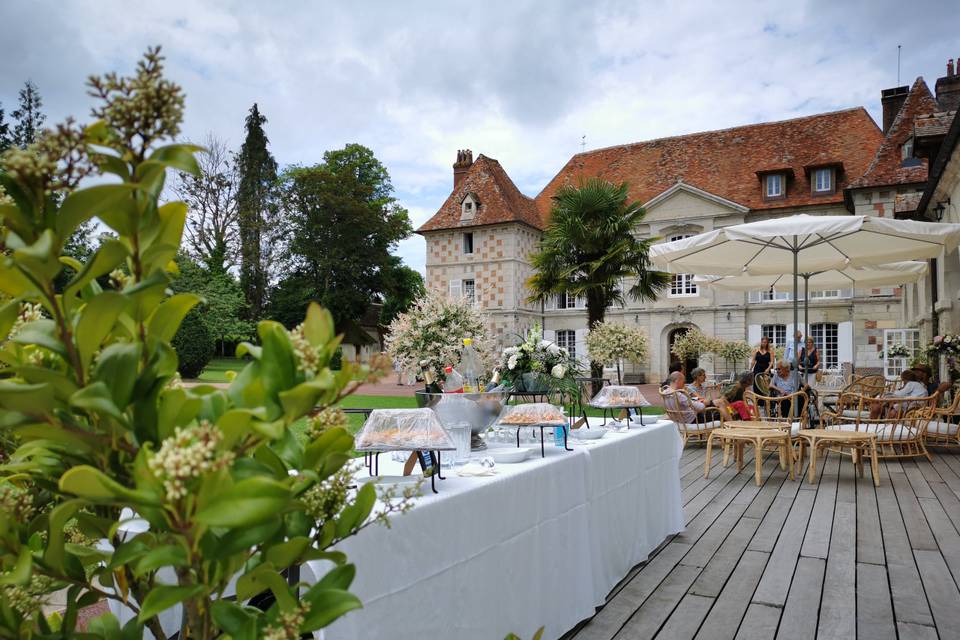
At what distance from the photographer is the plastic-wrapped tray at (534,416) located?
11.0 feet

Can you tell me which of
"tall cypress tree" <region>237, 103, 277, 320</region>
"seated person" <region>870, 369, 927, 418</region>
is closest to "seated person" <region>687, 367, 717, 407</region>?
"seated person" <region>870, 369, 927, 418</region>

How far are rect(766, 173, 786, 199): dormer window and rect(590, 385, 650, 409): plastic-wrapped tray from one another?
82.3 feet

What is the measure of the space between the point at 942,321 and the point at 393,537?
13.5 metres

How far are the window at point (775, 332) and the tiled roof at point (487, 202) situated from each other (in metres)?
11.0

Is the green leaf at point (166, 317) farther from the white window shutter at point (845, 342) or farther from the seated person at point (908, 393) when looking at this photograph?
the white window shutter at point (845, 342)

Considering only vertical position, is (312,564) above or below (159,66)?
below

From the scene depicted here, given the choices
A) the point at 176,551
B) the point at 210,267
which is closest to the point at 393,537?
the point at 176,551

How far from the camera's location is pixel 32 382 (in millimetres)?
664

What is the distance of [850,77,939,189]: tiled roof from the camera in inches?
885

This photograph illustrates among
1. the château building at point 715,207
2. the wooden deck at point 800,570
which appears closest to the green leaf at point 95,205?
the wooden deck at point 800,570

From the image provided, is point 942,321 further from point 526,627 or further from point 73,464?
point 73,464

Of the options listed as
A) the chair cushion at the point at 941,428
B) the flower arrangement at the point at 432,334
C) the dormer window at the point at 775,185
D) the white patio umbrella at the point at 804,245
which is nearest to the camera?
the flower arrangement at the point at 432,334

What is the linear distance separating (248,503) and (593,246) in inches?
705

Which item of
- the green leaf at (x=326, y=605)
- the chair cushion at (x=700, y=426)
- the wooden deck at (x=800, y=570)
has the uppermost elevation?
the green leaf at (x=326, y=605)
